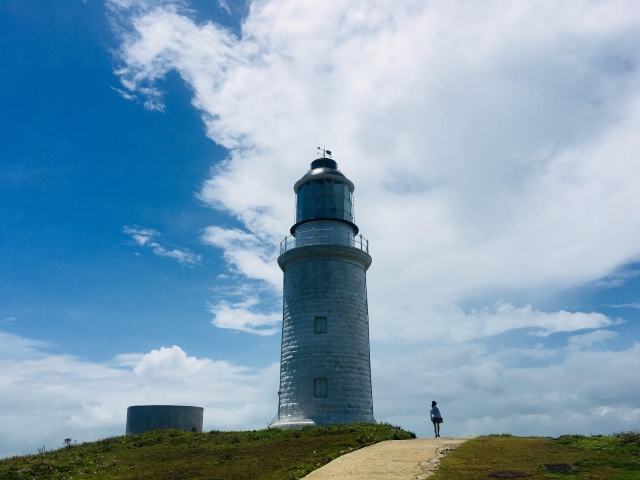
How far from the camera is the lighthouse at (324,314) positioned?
25766 mm

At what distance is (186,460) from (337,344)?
33.4 feet

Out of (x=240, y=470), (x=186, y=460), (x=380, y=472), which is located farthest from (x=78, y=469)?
(x=380, y=472)

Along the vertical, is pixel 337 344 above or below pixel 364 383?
above

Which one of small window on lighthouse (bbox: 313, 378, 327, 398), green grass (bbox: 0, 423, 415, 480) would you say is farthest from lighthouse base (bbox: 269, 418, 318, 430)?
green grass (bbox: 0, 423, 415, 480)

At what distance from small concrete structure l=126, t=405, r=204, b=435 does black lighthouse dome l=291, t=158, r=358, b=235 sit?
11197 millimetres

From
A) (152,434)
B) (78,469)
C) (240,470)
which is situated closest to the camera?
(240,470)

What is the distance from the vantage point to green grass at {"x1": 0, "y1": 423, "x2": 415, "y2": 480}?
15.8 meters

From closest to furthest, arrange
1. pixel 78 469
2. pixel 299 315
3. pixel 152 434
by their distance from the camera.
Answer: pixel 78 469
pixel 152 434
pixel 299 315

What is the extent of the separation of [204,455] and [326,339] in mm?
9201

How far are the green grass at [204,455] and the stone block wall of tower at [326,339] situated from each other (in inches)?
116

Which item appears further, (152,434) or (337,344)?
(337,344)

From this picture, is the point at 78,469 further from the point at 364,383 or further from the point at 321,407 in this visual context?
the point at 364,383

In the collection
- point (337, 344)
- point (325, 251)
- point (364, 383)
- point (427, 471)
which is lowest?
point (427, 471)

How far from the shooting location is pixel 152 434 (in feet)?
78.2
